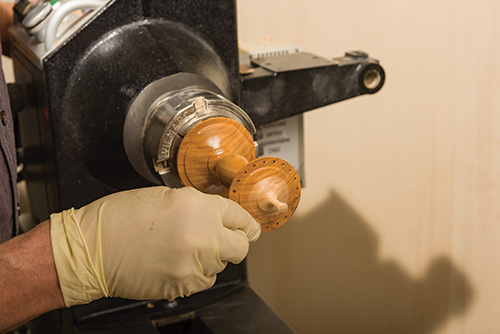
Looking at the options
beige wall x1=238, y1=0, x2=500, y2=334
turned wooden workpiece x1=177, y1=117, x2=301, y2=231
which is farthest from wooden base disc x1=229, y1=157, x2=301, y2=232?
beige wall x1=238, y1=0, x2=500, y2=334

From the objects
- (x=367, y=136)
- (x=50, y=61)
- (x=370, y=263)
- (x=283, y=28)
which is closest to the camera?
(x=50, y=61)

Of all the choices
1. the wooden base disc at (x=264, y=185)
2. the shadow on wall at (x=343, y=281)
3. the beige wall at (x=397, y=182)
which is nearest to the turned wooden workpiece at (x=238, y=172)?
the wooden base disc at (x=264, y=185)

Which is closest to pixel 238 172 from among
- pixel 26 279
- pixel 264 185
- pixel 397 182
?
pixel 264 185

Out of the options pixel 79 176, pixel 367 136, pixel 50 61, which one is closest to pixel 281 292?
pixel 367 136

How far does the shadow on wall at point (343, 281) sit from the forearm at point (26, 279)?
0.65 m

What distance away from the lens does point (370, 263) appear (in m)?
1.28

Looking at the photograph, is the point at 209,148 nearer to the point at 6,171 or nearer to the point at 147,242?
the point at 147,242

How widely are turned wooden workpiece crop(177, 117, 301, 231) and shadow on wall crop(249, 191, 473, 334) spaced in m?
0.59

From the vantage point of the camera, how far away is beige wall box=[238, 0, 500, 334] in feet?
3.60

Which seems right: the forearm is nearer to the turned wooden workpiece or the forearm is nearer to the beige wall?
the turned wooden workpiece

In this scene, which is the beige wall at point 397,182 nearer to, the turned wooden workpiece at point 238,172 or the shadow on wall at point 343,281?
the shadow on wall at point 343,281

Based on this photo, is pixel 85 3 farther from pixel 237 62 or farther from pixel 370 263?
pixel 370 263

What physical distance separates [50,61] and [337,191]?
2.22 ft

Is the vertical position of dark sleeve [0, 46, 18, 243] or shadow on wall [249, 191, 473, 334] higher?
dark sleeve [0, 46, 18, 243]
